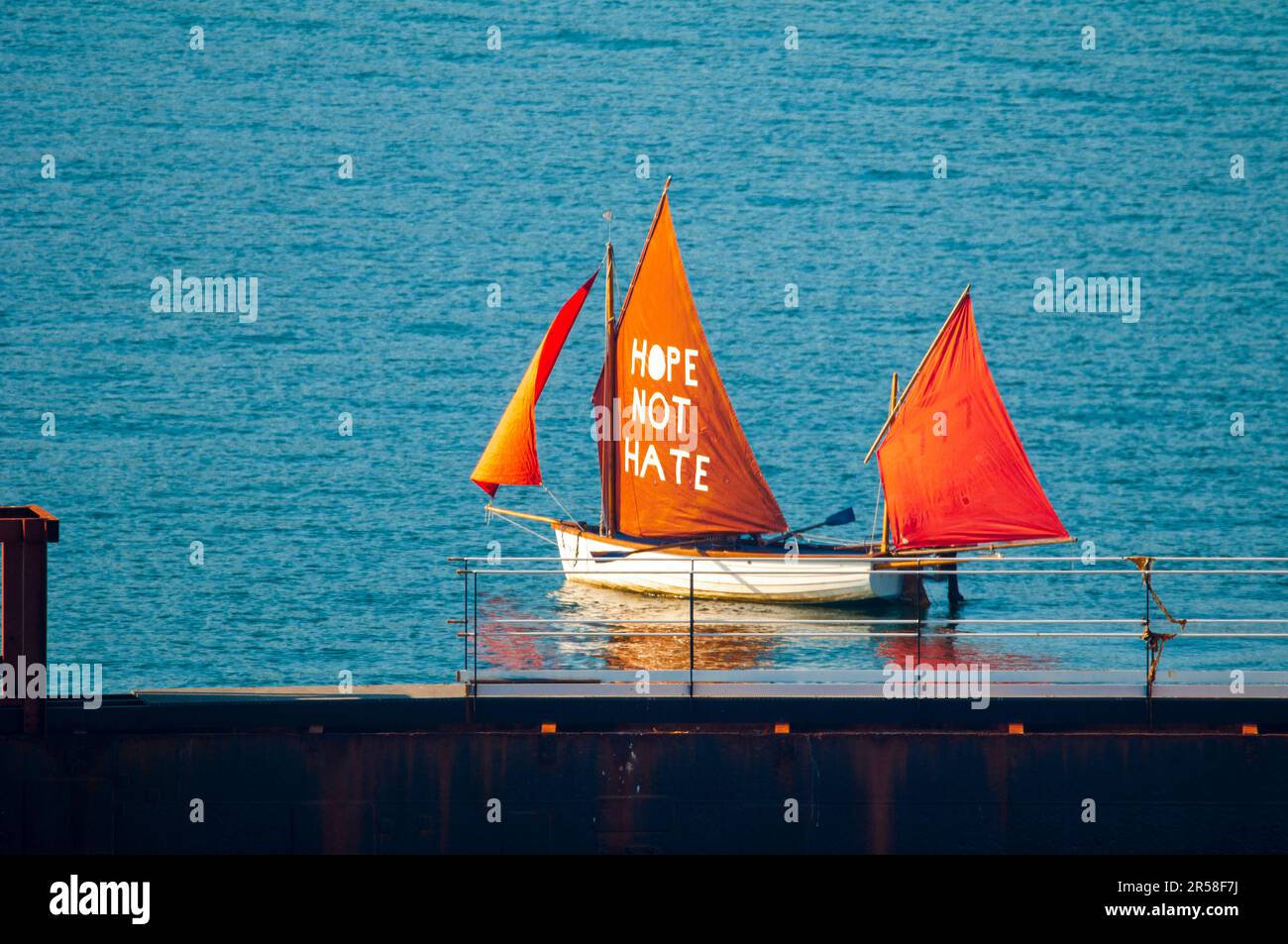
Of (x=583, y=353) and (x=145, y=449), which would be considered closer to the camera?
(x=145, y=449)

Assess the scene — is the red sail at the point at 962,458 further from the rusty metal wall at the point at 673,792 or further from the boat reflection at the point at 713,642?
the rusty metal wall at the point at 673,792

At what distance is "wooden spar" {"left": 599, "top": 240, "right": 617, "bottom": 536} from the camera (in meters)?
47.4

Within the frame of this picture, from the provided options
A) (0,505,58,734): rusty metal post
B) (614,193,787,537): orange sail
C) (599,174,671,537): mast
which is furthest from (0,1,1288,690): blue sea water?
(0,505,58,734): rusty metal post

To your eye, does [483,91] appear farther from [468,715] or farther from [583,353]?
[468,715]

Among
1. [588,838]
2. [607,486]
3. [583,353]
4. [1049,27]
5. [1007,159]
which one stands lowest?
[588,838]

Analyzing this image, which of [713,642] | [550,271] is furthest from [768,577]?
[550,271]

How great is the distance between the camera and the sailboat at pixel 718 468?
41312mm

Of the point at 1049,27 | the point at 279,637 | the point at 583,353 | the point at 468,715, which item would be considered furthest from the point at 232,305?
the point at 468,715

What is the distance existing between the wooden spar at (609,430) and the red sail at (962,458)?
23.9ft

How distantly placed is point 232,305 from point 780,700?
69.7 metres

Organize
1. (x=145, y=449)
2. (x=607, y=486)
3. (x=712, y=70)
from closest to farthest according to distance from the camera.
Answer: (x=607, y=486)
(x=145, y=449)
(x=712, y=70)

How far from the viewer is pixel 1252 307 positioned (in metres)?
88.7

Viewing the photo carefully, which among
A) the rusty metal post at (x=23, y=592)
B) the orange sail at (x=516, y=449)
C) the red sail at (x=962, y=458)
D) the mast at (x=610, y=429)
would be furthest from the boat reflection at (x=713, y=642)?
the rusty metal post at (x=23, y=592)

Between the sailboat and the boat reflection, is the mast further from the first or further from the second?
the boat reflection
